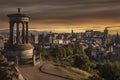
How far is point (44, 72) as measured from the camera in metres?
30.8

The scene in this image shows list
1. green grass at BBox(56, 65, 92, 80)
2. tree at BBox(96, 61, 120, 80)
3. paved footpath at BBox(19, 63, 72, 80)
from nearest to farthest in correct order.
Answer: paved footpath at BBox(19, 63, 72, 80) → green grass at BBox(56, 65, 92, 80) → tree at BBox(96, 61, 120, 80)

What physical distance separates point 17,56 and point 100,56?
274 ft

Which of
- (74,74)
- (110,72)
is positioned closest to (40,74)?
(74,74)

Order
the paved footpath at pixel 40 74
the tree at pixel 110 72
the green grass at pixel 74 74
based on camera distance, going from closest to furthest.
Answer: the paved footpath at pixel 40 74 → the green grass at pixel 74 74 → the tree at pixel 110 72

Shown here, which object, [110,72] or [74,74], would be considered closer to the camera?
[74,74]

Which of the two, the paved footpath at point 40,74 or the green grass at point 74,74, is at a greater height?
the paved footpath at point 40,74

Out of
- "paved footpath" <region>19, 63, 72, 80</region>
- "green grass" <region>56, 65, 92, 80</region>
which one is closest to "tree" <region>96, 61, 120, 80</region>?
"green grass" <region>56, 65, 92, 80</region>

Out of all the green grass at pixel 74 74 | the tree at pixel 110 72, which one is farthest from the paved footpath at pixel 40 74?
the tree at pixel 110 72

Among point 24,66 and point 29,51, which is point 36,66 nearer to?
point 24,66

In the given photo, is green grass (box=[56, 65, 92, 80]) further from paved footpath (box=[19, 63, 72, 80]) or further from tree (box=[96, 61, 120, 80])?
tree (box=[96, 61, 120, 80])

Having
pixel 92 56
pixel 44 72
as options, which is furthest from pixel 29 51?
pixel 92 56

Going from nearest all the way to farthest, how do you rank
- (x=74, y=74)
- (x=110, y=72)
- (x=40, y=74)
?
(x=40, y=74), (x=74, y=74), (x=110, y=72)

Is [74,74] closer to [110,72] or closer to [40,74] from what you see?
[40,74]

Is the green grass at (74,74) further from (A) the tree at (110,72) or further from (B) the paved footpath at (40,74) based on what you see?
(A) the tree at (110,72)
